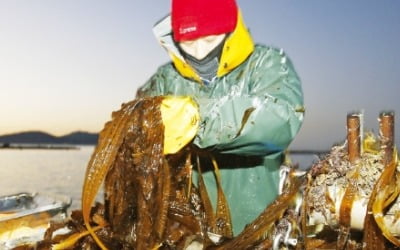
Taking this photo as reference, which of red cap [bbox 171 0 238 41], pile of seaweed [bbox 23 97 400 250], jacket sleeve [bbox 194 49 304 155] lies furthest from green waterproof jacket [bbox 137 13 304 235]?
pile of seaweed [bbox 23 97 400 250]

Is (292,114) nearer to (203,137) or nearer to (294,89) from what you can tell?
(294,89)

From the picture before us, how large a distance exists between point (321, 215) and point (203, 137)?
3.05 feet

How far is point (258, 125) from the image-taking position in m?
2.76

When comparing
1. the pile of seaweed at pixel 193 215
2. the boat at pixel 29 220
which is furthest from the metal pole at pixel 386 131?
the boat at pixel 29 220

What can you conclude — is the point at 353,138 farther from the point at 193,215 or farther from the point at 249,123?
the point at 193,215

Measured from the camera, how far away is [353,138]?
2826 mm

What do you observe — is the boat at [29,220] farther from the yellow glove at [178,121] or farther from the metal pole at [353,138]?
the metal pole at [353,138]

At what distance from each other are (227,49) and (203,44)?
207mm

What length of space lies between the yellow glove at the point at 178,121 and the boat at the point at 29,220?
5.94 ft

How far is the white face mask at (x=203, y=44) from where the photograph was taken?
3508 mm

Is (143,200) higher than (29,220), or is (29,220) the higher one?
(143,200)

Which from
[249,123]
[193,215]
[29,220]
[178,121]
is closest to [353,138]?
[249,123]

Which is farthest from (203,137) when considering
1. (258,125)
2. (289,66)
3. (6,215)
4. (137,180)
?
(6,215)

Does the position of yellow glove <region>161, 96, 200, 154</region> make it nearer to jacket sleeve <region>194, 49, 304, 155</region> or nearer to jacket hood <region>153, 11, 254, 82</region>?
jacket sleeve <region>194, 49, 304, 155</region>
